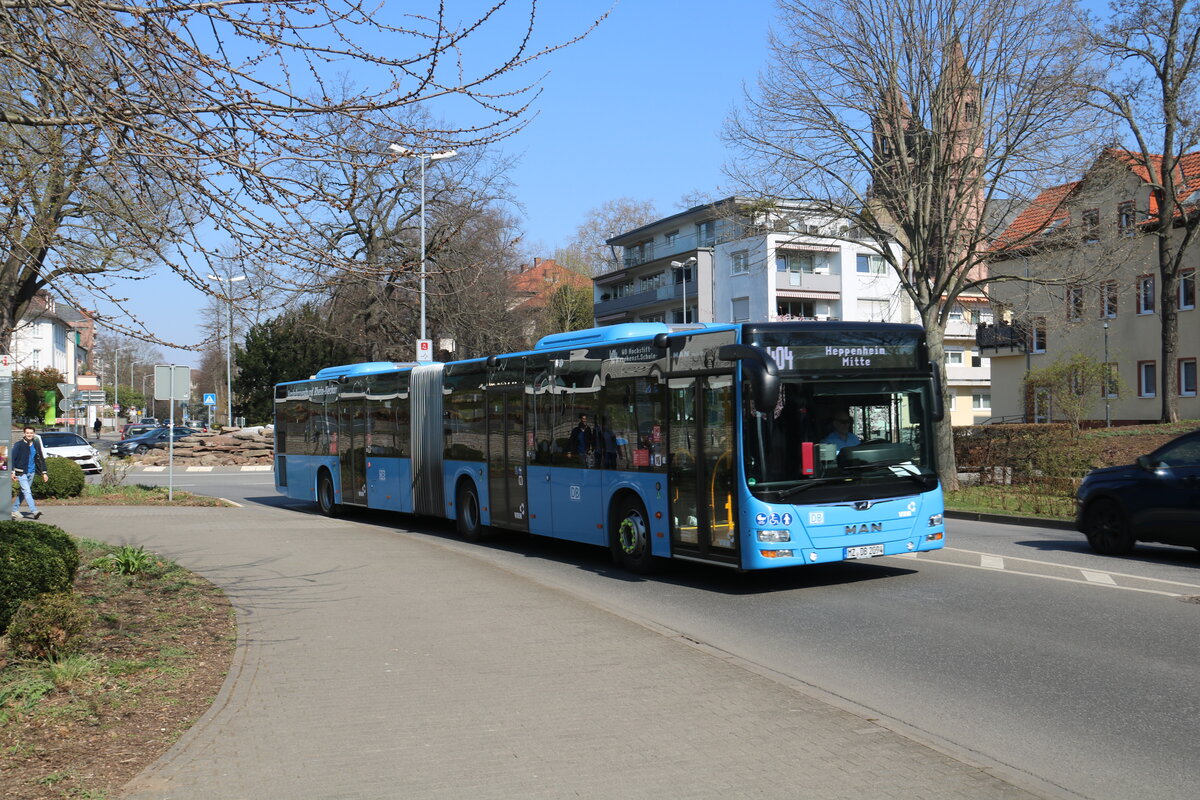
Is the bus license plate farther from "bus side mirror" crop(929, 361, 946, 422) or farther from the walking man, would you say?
the walking man

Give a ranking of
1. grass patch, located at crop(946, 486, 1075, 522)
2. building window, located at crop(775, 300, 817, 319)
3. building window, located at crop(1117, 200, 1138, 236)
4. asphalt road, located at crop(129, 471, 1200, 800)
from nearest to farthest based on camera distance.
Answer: asphalt road, located at crop(129, 471, 1200, 800) < grass patch, located at crop(946, 486, 1075, 522) < building window, located at crop(1117, 200, 1138, 236) < building window, located at crop(775, 300, 817, 319)

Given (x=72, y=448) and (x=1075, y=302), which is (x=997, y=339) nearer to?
(x=1075, y=302)

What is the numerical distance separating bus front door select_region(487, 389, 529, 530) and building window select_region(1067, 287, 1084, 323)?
1606 centimetres

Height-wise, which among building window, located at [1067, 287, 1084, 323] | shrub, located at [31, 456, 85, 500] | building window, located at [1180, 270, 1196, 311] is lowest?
shrub, located at [31, 456, 85, 500]

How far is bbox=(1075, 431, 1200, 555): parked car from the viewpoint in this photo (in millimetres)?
12891

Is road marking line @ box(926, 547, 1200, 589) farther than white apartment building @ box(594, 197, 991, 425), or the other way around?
white apartment building @ box(594, 197, 991, 425)

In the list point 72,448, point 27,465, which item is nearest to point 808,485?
point 27,465

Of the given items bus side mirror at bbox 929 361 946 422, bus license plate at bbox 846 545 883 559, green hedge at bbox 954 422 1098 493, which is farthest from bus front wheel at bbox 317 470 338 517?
A: green hedge at bbox 954 422 1098 493

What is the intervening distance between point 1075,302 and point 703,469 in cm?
2009

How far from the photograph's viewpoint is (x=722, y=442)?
451 inches

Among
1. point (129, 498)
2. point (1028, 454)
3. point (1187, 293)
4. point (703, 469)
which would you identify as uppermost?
point (1187, 293)

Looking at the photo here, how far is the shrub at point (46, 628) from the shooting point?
7.25 metres

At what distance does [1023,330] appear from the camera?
27.8m

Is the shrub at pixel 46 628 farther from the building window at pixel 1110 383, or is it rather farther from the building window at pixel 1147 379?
the building window at pixel 1147 379
